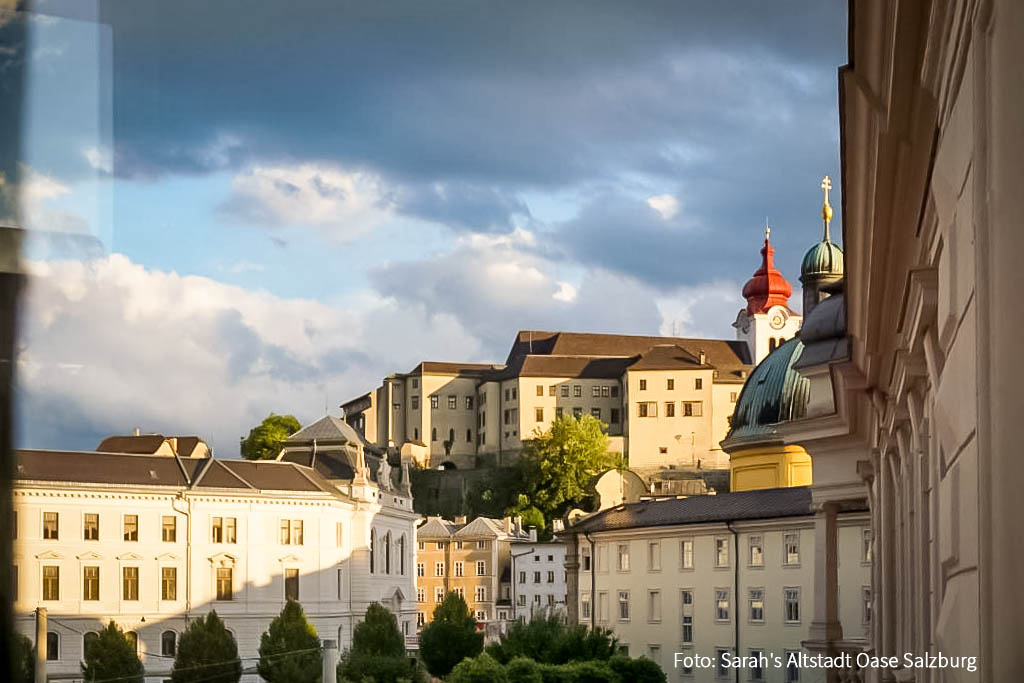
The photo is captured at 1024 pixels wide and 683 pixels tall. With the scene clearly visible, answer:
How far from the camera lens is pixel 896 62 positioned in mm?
2109

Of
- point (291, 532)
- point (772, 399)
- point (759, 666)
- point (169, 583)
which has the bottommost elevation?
point (759, 666)

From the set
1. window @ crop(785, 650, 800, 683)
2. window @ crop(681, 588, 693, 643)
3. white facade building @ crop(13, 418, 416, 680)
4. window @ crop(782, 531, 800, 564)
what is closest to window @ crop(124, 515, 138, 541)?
white facade building @ crop(13, 418, 416, 680)

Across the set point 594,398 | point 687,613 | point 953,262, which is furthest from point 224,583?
point 594,398

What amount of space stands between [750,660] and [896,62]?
2300cm

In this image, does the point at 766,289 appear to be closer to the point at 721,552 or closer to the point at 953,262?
the point at 721,552

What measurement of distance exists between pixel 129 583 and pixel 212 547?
3405 millimetres

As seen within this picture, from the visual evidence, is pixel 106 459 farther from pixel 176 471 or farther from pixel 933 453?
pixel 933 453

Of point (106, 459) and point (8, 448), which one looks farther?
point (106, 459)

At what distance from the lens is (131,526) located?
1416 inches

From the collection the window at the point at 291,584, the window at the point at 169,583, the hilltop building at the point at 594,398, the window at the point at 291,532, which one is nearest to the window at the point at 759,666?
the window at the point at 291,584

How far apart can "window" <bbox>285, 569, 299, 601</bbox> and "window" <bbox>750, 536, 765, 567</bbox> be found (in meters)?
16.5

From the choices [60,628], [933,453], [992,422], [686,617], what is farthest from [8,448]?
[60,628]

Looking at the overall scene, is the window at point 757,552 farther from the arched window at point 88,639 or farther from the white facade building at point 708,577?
the arched window at point 88,639

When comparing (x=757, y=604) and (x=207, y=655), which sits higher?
(x=757, y=604)
